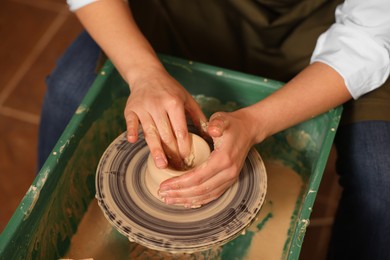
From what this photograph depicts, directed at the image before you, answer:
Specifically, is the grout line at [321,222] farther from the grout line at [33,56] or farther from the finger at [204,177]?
the grout line at [33,56]

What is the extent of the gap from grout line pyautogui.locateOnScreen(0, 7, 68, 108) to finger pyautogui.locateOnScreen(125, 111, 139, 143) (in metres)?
1.24

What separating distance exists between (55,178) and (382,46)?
719 millimetres

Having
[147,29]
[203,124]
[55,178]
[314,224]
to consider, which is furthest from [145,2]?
[314,224]

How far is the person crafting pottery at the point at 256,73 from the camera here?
1029mm

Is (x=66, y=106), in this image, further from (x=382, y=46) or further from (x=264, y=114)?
(x=382, y=46)

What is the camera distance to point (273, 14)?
1.31 meters

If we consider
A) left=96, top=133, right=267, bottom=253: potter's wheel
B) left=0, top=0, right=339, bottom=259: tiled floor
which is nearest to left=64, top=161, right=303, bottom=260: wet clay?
left=96, top=133, right=267, bottom=253: potter's wheel

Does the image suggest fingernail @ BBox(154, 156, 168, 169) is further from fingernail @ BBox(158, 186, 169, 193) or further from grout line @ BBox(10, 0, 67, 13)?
grout line @ BBox(10, 0, 67, 13)

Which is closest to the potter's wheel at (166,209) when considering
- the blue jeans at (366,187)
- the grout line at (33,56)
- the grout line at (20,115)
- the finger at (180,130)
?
the finger at (180,130)

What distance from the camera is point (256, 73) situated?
1409mm

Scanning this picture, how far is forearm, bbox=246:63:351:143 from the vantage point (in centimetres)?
111

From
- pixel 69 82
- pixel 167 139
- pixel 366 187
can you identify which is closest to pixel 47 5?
pixel 69 82

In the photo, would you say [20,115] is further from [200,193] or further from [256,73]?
[200,193]

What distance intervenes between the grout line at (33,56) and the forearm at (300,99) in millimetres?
1349
